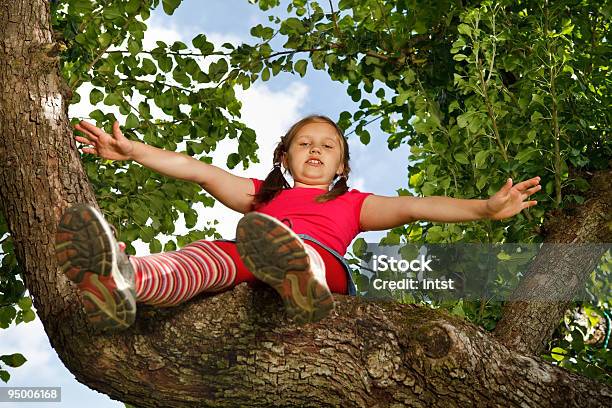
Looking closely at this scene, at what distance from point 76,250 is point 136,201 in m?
2.74

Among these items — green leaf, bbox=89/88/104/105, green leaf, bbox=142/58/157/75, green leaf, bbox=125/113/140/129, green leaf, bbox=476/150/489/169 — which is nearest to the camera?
green leaf, bbox=476/150/489/169

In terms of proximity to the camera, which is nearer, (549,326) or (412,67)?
(549,326)

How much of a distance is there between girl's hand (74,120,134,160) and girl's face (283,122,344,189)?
2.37 feet

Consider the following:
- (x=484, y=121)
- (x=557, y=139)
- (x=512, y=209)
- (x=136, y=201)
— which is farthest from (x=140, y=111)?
(x=512, y=209)

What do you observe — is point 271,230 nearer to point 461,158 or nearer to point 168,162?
point 168,162

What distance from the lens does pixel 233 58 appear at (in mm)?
5383

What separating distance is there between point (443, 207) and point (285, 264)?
0.96 metres

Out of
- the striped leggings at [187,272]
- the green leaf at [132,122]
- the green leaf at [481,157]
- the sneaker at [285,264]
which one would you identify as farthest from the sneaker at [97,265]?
the green leaf at [132,122]

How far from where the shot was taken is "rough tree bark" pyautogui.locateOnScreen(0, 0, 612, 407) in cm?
283

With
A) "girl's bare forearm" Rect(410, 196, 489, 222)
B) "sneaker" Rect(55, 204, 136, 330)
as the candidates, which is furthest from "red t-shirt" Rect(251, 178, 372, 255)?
"sneaker" Rect(55, 204, 136, 330)

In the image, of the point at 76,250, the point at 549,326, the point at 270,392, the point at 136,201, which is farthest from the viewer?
the point at 136,201

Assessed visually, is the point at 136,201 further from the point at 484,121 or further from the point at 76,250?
the point at 76,250

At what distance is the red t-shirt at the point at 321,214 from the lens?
3328 mm

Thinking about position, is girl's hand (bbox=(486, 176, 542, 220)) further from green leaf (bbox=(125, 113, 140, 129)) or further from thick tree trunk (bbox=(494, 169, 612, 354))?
green leaf (bbox=(125, 113, 140, 129))
